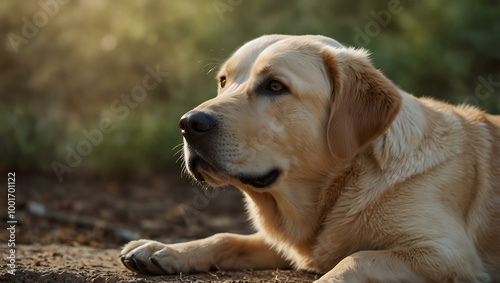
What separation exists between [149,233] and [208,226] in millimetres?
884

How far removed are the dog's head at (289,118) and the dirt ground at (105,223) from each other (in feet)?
2.36

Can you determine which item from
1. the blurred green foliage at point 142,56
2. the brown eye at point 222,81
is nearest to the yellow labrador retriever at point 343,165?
the brown eye at point 222,81

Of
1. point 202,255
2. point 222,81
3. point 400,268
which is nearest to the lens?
point 400,268

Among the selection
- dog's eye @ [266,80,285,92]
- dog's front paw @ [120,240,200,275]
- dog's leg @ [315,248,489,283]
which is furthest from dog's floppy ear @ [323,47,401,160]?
dog's front paw @ [120,240,200,275]

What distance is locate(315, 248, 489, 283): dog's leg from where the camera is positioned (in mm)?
3797

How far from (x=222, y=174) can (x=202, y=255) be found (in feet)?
2.93

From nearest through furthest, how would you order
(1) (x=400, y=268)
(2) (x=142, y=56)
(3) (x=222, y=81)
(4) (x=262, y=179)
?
(1) (x=400, y=268)
(4) (x=262, y=179)
(3) (x=222, y=81)
(2) (x=142, y=56)

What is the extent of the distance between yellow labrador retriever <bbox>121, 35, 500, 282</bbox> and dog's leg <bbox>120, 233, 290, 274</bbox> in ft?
0.05

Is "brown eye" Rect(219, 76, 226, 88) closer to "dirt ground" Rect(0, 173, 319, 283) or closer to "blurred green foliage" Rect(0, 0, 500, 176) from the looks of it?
"dirt ground" Rect(0, 173, 319, 283)

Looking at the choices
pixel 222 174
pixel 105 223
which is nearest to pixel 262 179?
pixel 222 174

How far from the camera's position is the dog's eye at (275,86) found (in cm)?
430

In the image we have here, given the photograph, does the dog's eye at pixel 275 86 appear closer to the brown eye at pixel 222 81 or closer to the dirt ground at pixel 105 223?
the brown eye at pixel 222 81

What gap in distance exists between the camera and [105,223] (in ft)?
23.9

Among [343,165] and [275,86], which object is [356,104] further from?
[275,86]
